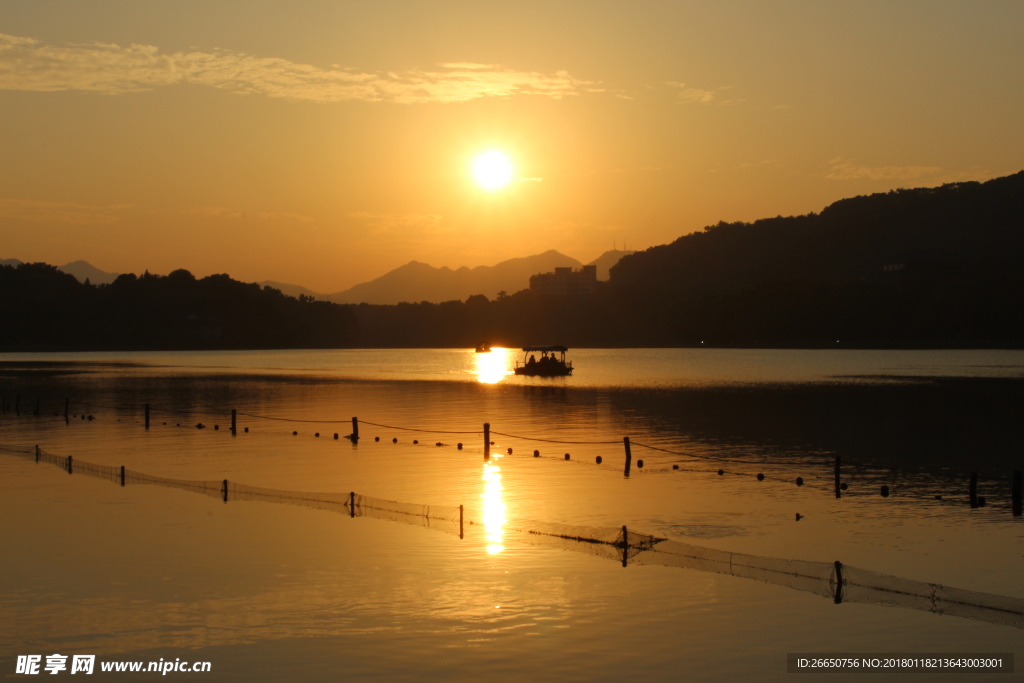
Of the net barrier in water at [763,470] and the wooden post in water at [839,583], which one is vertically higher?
the wooden post in water at [839,583]

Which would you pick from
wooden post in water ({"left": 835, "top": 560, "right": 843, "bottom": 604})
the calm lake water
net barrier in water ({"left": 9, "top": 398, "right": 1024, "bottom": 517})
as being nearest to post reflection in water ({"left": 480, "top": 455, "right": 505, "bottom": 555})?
the calm lake water

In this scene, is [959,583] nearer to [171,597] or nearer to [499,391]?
[171,597]

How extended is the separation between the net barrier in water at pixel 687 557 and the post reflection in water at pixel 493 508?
0.24 metres

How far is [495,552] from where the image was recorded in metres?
23.0

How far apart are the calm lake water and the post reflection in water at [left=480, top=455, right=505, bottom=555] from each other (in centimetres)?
15

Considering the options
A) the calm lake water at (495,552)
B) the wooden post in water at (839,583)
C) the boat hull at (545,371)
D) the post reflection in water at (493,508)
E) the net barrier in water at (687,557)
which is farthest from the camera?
the boat hull at (545,371)

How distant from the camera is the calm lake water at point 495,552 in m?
16.1

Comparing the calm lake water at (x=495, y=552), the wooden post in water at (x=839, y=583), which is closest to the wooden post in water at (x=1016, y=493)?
the calm lake water at (x=495, y=552)

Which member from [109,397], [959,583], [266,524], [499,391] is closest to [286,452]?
[266,524]

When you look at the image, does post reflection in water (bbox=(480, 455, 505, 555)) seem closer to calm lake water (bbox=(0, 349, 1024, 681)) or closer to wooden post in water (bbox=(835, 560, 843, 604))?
calm lake water (bbox=(0, 349, 1024, 681))

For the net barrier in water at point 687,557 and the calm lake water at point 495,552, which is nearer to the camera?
the calm lake water at point 495,552

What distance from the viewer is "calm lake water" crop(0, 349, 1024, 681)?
52.9ft

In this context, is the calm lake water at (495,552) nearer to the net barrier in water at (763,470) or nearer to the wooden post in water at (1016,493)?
the net barrier in water at (763,470)

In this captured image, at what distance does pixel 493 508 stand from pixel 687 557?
926cm
